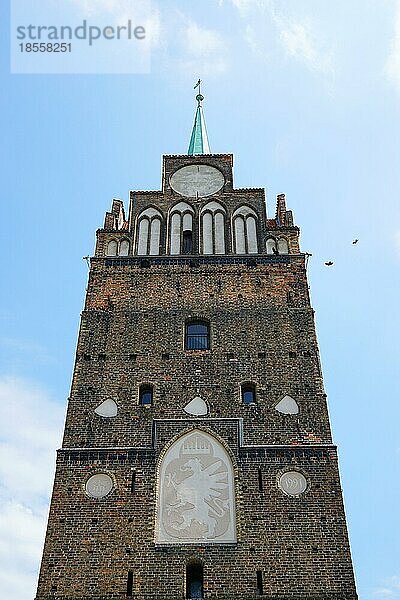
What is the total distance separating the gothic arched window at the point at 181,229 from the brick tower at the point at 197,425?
33mm

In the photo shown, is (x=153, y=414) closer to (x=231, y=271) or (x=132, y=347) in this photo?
(x=132, y=347)

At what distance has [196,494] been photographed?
13297 millimetres

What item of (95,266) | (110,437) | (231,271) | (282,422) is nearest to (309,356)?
(282,422)

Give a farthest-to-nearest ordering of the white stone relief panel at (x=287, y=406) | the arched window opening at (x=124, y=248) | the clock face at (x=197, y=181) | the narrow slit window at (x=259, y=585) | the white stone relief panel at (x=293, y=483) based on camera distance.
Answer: the clock face at (x=197, y=181)
the arched window opening at (x=124, y=248)
the white stone relief panel at (x=287, y=406)
the white stone relief panel at (x=293, y=483)
the narrow slit window at (x=259, y=585)

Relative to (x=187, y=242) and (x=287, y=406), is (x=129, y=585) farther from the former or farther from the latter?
(x=187, y=242)

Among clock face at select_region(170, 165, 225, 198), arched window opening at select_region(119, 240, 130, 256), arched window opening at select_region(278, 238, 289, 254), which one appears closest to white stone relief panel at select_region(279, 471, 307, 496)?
arched window opening at select_region(278, 238, 289, 254)

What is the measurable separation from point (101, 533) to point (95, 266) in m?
6.58

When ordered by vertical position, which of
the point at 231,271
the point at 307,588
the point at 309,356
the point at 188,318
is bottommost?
the point at 307,588

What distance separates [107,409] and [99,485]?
5.34 feet

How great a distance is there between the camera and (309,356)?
15383 mm

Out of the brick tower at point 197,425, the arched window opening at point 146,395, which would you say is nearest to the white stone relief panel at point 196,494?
the brick tower at point 197,425

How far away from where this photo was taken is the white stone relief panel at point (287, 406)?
14.4 m

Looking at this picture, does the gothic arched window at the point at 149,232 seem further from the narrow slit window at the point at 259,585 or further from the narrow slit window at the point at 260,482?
the narrow slit window at the point at 259,585

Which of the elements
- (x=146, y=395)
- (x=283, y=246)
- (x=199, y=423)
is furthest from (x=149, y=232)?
(x=199, y=423)
